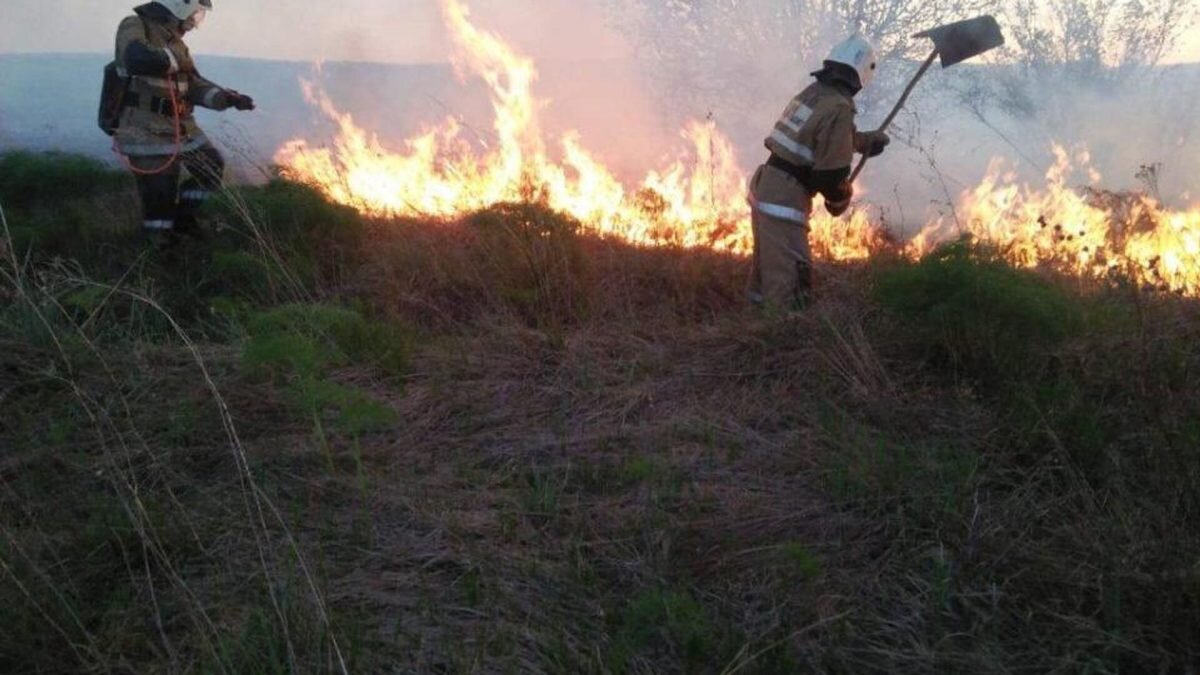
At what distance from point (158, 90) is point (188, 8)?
581 mm

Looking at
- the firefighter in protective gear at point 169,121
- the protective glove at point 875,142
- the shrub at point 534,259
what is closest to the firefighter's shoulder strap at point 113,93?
the firefighter in protective gear at point 169,121

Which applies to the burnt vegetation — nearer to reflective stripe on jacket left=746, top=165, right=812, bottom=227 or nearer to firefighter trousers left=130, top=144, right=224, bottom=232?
reflective stripe on jacket left=746, top=165, right=812, bottom=227

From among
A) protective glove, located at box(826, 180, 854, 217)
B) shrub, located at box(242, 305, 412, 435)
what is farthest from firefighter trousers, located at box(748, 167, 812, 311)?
shrub, located at box(242, 305, 412, 435)

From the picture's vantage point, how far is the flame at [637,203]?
203 inches

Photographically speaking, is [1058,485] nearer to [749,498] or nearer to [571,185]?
[749,498]

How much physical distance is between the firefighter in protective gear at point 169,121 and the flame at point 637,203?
2.08ft

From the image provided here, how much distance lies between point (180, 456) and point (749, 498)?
78.8 inches

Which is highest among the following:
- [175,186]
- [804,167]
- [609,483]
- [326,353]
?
[804,167]

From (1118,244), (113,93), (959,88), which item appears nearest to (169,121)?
(113,93)

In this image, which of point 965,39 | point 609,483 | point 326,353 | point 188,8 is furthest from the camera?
point 188,8

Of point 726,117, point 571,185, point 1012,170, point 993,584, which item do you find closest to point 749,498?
point 993,584

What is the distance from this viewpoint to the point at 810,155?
488cm

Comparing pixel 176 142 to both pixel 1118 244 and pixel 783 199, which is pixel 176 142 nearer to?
pixel 783 199

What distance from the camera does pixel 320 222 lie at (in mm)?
5863
